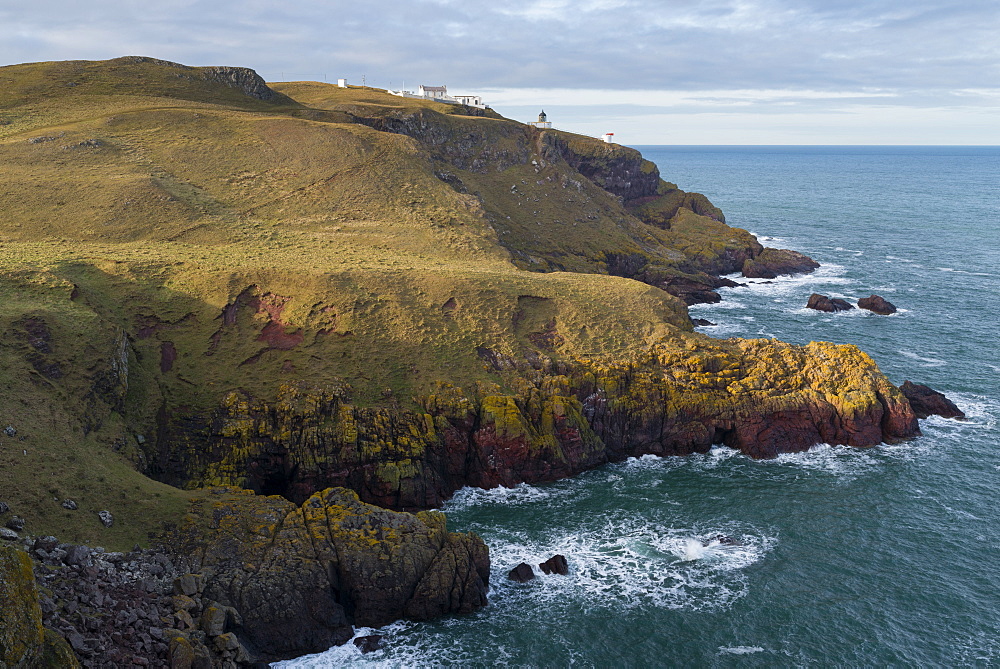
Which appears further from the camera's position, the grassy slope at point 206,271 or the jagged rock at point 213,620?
the grassy slope at point 206,271

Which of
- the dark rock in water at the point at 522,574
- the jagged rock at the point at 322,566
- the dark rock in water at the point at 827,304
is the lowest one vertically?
the dark rock in water at the point at 522,574

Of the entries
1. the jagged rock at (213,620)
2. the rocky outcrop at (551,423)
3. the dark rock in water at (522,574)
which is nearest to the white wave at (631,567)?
the dark rock in water at (522,574)

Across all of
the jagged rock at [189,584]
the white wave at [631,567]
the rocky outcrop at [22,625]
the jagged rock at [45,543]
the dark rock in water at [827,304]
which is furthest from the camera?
the dark rock in water at [827,304]

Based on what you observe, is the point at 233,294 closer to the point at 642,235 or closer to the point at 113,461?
the point at 113,461

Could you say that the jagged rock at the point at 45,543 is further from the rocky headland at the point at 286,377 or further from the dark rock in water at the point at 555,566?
the dark rock in water at the point at 555,566

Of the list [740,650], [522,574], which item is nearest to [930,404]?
[740,650]

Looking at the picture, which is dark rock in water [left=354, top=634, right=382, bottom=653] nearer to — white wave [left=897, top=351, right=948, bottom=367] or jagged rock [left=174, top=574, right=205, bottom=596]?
jagged rock [left=174, top=574, right=205, bottom=596]
